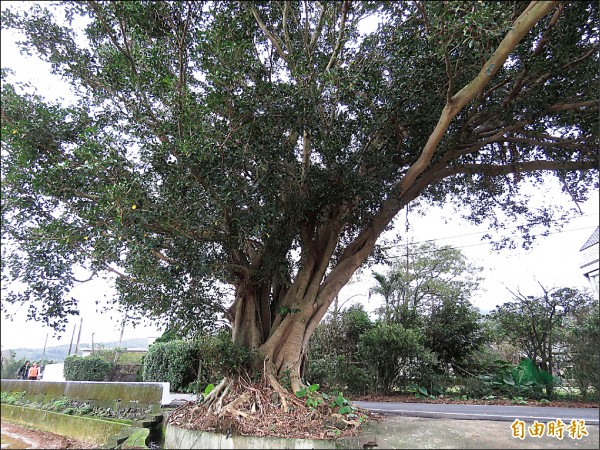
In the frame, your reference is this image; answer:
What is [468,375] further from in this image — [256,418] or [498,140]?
[256,418]

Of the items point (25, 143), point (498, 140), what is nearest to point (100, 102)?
point (25, 143)

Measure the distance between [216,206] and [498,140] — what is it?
511cm

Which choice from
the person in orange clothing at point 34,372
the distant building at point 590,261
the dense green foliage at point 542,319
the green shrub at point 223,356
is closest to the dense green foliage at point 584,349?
the dense green foliage at point 542,319

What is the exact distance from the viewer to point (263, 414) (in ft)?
16.2

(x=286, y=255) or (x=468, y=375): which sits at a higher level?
(x=286, y=255)

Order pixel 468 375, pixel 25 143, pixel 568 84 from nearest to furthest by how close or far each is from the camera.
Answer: pixel 25 143, pixel 568 84, pixel 468 375

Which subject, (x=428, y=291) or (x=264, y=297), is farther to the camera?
(x=428, y=291)

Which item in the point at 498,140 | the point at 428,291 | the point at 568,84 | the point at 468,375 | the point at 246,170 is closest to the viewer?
the point at 246,170

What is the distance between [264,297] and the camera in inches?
267

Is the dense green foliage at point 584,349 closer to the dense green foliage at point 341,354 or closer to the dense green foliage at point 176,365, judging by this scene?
the dense green foliage at point 341,354

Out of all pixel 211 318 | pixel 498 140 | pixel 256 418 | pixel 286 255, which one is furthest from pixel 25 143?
pixel 498 140

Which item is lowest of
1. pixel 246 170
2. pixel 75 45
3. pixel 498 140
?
pixel 246 170

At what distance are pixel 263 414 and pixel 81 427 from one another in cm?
215

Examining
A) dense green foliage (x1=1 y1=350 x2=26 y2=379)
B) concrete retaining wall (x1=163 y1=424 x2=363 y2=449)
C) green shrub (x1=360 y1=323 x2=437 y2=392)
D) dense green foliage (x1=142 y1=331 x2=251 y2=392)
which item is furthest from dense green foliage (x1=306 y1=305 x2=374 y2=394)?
dense green foliage (x1=1 y1=350 x2=26 y2=379)
